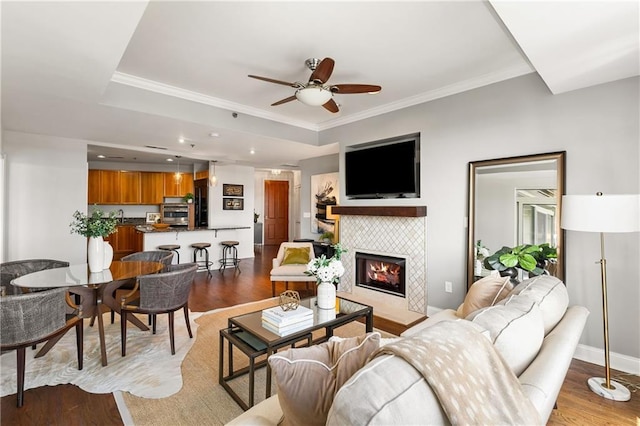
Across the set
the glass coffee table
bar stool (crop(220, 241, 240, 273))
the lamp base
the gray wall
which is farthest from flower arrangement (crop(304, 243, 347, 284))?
bar stool (crop(220, 241, 240, 273))

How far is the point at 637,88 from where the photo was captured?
8.20 ft

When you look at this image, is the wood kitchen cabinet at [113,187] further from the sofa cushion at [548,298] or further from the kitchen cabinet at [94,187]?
the sofa cushion at [548,298]

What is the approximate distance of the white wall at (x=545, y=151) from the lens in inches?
101

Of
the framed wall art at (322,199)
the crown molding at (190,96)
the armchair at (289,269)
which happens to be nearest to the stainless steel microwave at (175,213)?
the framed wall art at (322,199)

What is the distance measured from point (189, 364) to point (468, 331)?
7.97 ft

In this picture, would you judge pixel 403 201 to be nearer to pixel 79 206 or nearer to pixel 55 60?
pixel 55 60

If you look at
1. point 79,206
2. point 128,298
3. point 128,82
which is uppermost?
point 128,82

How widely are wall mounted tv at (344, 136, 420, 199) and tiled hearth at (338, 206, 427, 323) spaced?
1.16 ft

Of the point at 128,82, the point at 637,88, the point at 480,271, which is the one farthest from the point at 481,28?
the point at 128,82

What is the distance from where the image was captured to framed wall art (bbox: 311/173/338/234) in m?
6.37

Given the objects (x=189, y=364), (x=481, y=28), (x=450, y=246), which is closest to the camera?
(x=481, y=28)

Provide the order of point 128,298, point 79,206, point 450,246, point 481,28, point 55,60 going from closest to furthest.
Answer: point 55,60 < point 481,28 < point 128,298 < point 450,246 < point 79,206

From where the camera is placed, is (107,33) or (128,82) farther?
(128,82)

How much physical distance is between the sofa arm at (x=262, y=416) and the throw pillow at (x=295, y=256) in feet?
11.1
